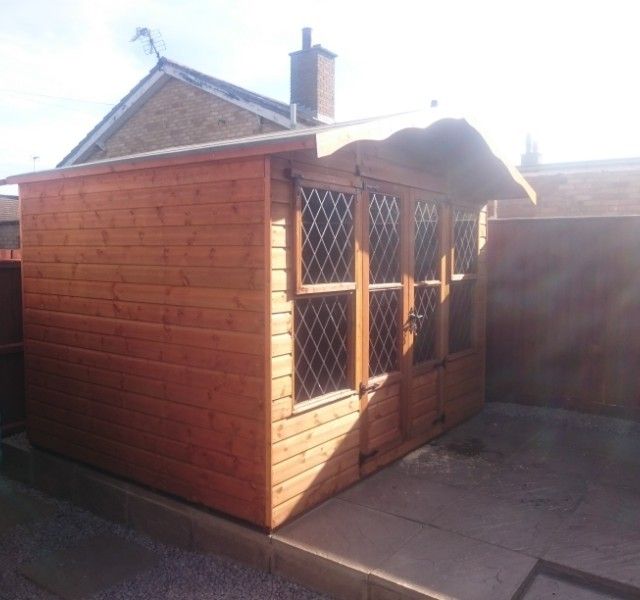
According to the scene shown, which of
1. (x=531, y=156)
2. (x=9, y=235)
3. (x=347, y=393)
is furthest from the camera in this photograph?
(x=9, y=235)

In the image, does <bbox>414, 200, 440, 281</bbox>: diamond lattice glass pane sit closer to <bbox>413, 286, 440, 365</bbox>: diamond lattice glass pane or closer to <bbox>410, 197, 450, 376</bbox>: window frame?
<bbox>410, 197, 450, 376</bbox>: window frame

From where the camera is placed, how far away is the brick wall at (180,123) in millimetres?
13172

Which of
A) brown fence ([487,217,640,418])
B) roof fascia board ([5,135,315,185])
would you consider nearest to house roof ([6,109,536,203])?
roof fascia board ([5,135,315,185])

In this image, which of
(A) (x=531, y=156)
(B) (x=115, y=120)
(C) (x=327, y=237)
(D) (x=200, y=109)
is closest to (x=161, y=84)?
(D) (x=200, y=109)

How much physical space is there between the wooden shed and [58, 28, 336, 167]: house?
7.78 metres

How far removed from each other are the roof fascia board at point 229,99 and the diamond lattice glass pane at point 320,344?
8.63 metres

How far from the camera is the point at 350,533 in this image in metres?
3.78

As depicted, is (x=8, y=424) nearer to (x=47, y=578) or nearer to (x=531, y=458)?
(x=47, y=578)

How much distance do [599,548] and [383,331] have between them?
7.10 ft

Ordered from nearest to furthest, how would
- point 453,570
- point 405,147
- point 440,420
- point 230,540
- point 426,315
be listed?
point 453,570 < point 230,540 < point 405,147 < point 426,315 < point 440,420

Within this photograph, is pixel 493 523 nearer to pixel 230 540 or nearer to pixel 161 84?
pixel 230 540

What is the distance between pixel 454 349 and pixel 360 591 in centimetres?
331

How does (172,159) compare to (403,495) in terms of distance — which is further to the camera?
→ (403,495)

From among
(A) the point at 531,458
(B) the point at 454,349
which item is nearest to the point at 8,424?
(B) the point at 454,349
